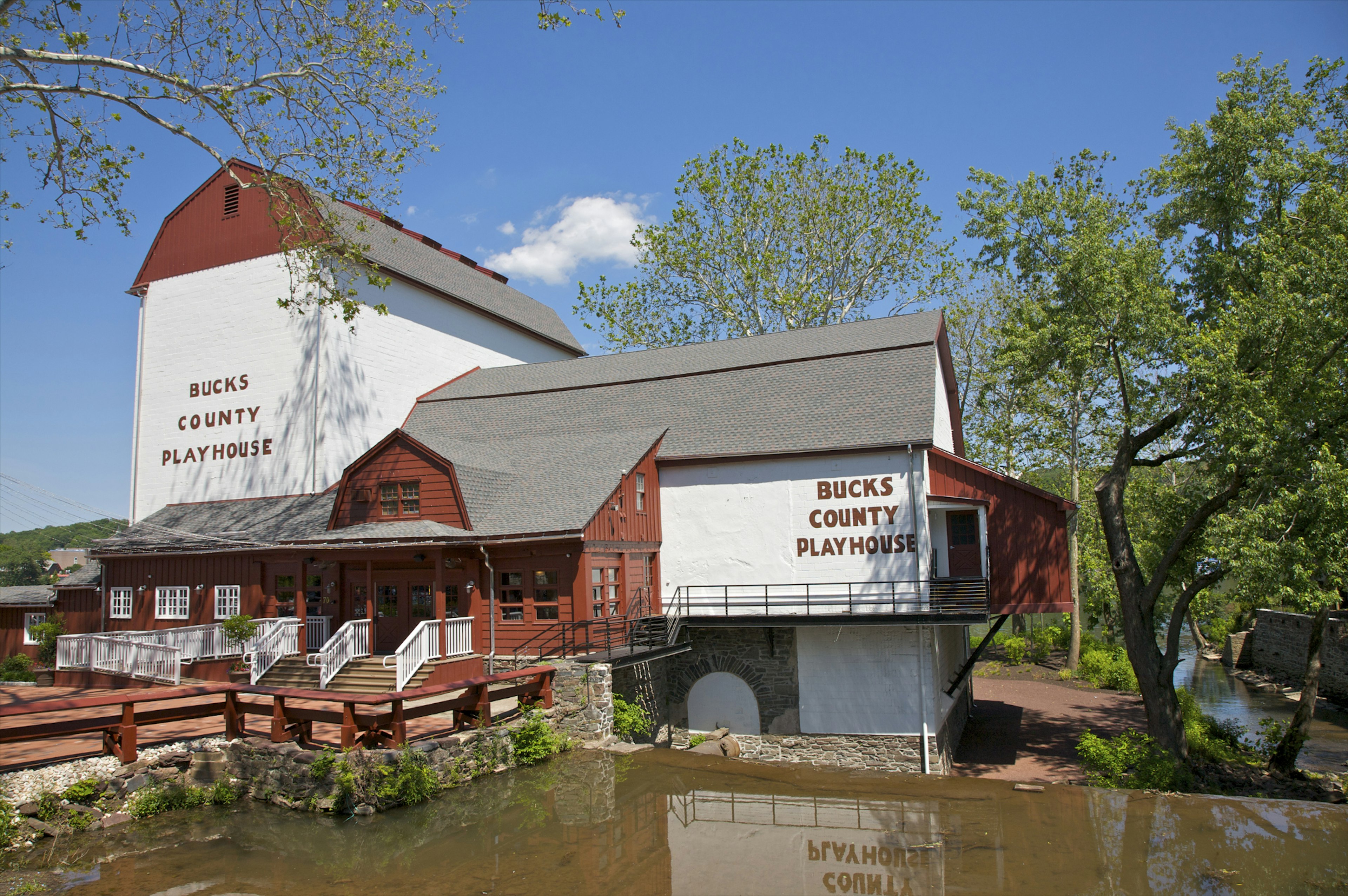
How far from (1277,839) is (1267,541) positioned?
546 centimetres

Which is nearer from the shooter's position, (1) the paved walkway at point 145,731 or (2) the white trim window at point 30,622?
(1) the paved walkway at point 145,731

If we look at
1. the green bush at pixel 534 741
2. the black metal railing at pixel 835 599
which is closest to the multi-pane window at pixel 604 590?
the black metal railing at pixel 835 599

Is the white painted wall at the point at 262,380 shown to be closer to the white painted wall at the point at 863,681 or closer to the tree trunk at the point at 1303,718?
the white painted wall at the point at 863,681

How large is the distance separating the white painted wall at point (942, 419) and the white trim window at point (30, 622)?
83.5 feet

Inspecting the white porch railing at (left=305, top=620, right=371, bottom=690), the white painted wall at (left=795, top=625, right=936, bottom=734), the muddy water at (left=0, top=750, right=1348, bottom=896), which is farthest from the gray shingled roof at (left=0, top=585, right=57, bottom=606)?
the white painted wall at (left=795, top=625, right=936, bottom=734)

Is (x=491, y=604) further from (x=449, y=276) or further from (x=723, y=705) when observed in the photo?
(x=449, y=276)

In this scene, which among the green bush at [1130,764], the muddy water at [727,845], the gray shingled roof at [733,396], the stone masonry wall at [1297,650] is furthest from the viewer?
the stone masonry wall at [1297,650]

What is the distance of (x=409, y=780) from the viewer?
11.3 meters

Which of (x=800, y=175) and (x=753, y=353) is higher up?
(x=800, y=175)

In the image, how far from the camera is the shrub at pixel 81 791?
10375 mm

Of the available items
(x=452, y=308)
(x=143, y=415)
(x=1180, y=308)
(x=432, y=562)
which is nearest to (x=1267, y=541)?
(x=1180, y=308)

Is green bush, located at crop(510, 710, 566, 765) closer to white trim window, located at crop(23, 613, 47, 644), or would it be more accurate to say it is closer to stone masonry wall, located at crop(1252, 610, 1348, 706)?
white trim window, located at crop(23, 613, 47, 644)

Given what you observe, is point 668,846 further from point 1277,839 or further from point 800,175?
point 800,175

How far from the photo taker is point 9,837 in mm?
9477
